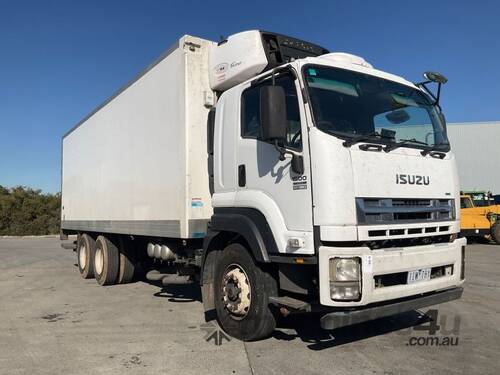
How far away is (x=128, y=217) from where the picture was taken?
795cm

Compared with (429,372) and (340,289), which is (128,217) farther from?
(429,372)

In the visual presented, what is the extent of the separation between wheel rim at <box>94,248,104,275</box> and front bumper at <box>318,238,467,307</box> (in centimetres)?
658

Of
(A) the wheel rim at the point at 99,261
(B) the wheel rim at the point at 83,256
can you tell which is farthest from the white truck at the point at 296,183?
(B) the wheel rim at the point at 83,256

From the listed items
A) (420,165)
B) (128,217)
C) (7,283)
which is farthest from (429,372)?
(7,283)

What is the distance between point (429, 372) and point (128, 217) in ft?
17.4

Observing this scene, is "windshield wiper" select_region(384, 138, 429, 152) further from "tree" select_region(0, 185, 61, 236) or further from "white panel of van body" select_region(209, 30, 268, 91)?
"tree" select_region(0, 185, 61, 236)

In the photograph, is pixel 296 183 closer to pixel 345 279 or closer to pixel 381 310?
pixel 345 279

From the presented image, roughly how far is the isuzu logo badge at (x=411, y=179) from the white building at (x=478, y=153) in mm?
33588

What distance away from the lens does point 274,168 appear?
4863 mm

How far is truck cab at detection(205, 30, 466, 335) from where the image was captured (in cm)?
428

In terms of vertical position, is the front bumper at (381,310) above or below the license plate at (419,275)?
below

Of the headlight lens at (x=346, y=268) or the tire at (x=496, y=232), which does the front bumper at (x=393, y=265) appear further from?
the tire at (x=496, y=232)

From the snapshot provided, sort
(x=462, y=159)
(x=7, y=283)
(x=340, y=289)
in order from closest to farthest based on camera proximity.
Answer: (x=340, y=289)
(x=7, y=283)
(x=462, y=159)

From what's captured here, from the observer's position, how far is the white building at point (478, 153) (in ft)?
117
